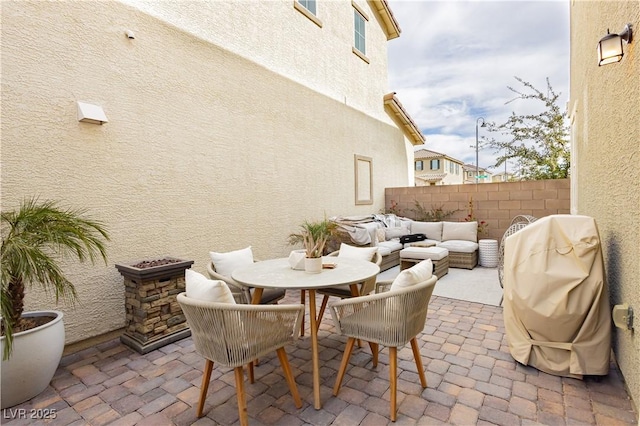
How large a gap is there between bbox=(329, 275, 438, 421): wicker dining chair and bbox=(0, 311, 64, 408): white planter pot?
216cm

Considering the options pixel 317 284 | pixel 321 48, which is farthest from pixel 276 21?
pixel 317 284

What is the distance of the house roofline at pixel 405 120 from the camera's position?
357 inches

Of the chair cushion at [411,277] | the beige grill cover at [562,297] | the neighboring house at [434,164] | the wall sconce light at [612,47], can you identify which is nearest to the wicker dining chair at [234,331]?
the chair cushion at [411,277]

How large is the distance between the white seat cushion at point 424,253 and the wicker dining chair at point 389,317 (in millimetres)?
3440

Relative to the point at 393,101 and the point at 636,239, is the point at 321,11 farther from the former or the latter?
the point at 636,239

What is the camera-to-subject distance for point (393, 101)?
9.09 meters

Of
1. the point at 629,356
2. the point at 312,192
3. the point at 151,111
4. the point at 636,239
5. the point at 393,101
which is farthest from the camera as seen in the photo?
the point at 393,101

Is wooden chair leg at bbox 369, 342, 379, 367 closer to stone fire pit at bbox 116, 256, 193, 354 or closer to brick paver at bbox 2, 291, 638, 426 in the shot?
brick paver at bbox 2, 291, 638, 426

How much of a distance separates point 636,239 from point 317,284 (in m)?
2.04

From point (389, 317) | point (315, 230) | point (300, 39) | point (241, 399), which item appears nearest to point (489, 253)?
point (315, 230)

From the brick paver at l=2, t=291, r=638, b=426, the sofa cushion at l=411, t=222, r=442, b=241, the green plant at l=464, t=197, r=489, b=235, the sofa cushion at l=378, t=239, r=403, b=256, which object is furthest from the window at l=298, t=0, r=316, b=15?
the brick paver at l=2, t=291, r=638, b=426

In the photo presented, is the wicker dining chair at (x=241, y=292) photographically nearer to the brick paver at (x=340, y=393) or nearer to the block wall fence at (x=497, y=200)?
the brick paver at (x=340, y=393)

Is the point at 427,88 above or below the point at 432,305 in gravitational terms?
above

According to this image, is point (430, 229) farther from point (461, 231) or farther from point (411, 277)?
point (411, 277)
